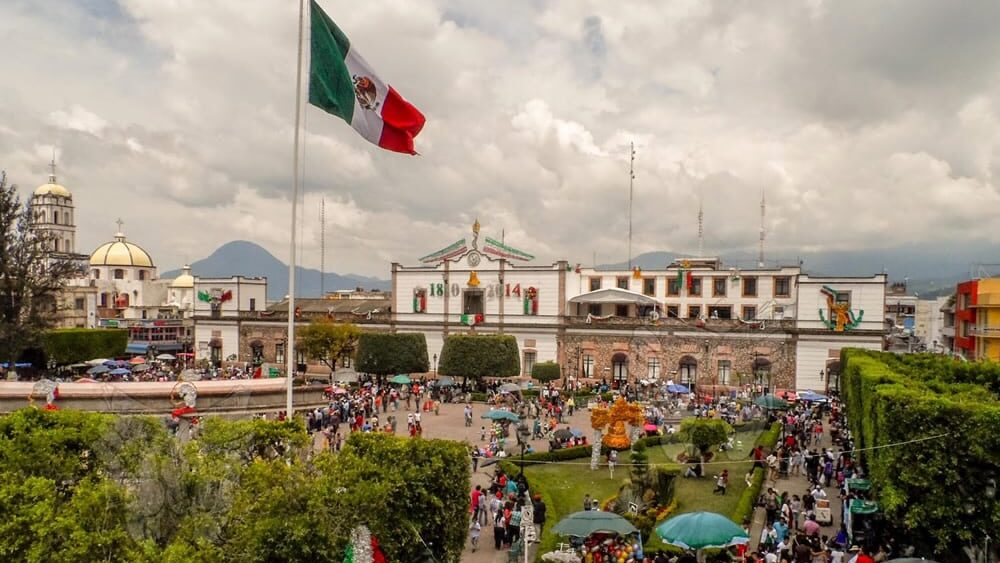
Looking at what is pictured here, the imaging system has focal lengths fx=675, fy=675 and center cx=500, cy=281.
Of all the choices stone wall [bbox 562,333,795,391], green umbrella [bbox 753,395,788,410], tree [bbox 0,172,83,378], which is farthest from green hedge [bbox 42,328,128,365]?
green umbrella [bbox 753,395,788,410]

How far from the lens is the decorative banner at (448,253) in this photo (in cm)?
5112

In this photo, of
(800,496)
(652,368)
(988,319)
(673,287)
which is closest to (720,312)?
(673,287)

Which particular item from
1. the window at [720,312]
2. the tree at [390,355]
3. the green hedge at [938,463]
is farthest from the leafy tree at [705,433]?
the window at [720,312]

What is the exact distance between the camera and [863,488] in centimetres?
1800

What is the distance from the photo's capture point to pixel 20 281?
38.3 m

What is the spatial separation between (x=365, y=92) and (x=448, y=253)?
1481 inches

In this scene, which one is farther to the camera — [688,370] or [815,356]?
[688,370]

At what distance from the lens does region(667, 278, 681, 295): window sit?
48531mm

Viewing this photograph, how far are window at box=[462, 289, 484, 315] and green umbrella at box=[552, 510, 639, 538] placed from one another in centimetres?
3671

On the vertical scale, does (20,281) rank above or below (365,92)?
below

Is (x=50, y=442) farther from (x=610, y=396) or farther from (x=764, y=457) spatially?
(x=610, y=396)

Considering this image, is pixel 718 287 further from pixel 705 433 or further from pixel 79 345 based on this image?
pixel 79 345

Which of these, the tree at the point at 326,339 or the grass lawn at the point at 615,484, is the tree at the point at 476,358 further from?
the grass lawn at the point at 615,484

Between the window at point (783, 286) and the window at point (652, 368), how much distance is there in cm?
919
